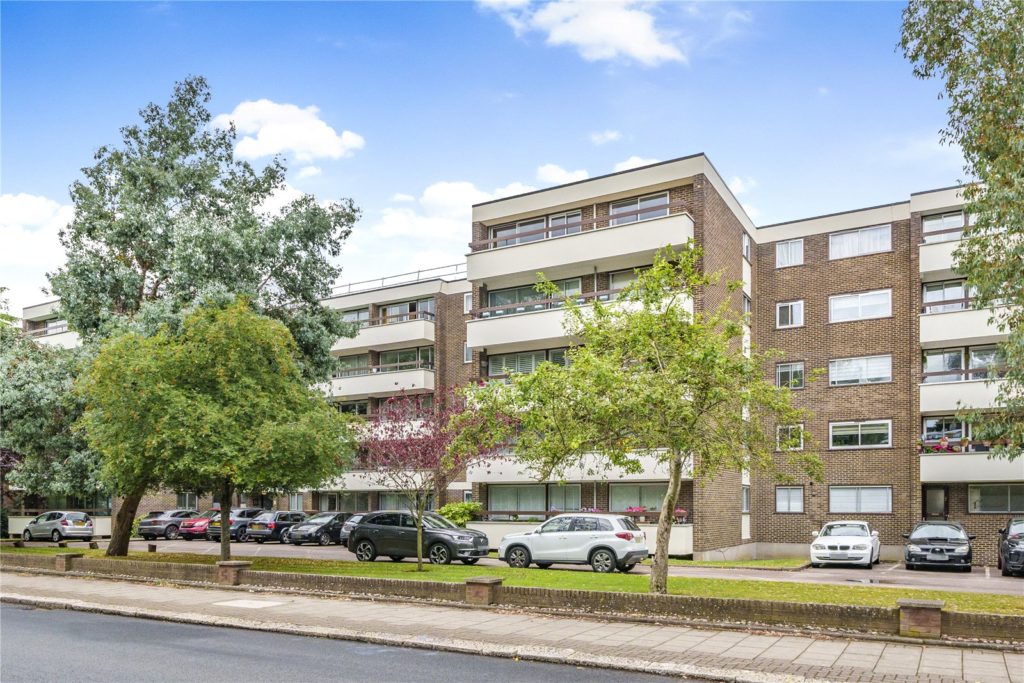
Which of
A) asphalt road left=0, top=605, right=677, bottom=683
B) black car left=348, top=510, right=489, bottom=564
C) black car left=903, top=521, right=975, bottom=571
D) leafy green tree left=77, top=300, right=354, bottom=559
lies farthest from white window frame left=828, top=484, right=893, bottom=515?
asphalt road left=0, top=605, right=677, bottom=683

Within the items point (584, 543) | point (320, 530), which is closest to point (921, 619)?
point (584, 543)

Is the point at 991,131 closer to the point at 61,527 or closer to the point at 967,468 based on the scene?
the point at 967,468

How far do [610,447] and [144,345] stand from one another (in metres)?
12.3

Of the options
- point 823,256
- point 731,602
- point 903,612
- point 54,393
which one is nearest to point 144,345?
point 54,393

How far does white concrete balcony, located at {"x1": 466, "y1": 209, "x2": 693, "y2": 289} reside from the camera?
30438 mm

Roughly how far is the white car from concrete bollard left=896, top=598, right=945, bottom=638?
1670 cm

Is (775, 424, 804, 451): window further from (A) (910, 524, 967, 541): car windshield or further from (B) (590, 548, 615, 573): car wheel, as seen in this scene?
(A) (910, 524, 967, 541): car windshield

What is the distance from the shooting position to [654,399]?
14844mm

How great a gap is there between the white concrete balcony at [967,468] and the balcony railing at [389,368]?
21924 mm

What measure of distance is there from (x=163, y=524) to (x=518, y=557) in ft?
80.8

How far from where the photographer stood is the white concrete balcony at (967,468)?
30.0 m

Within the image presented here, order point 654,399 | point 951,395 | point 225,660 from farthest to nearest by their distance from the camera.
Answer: point 951,395 → point 654,399 → point 225,660

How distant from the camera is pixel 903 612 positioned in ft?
40.4

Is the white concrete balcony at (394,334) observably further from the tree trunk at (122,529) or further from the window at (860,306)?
the window at (860,306)
